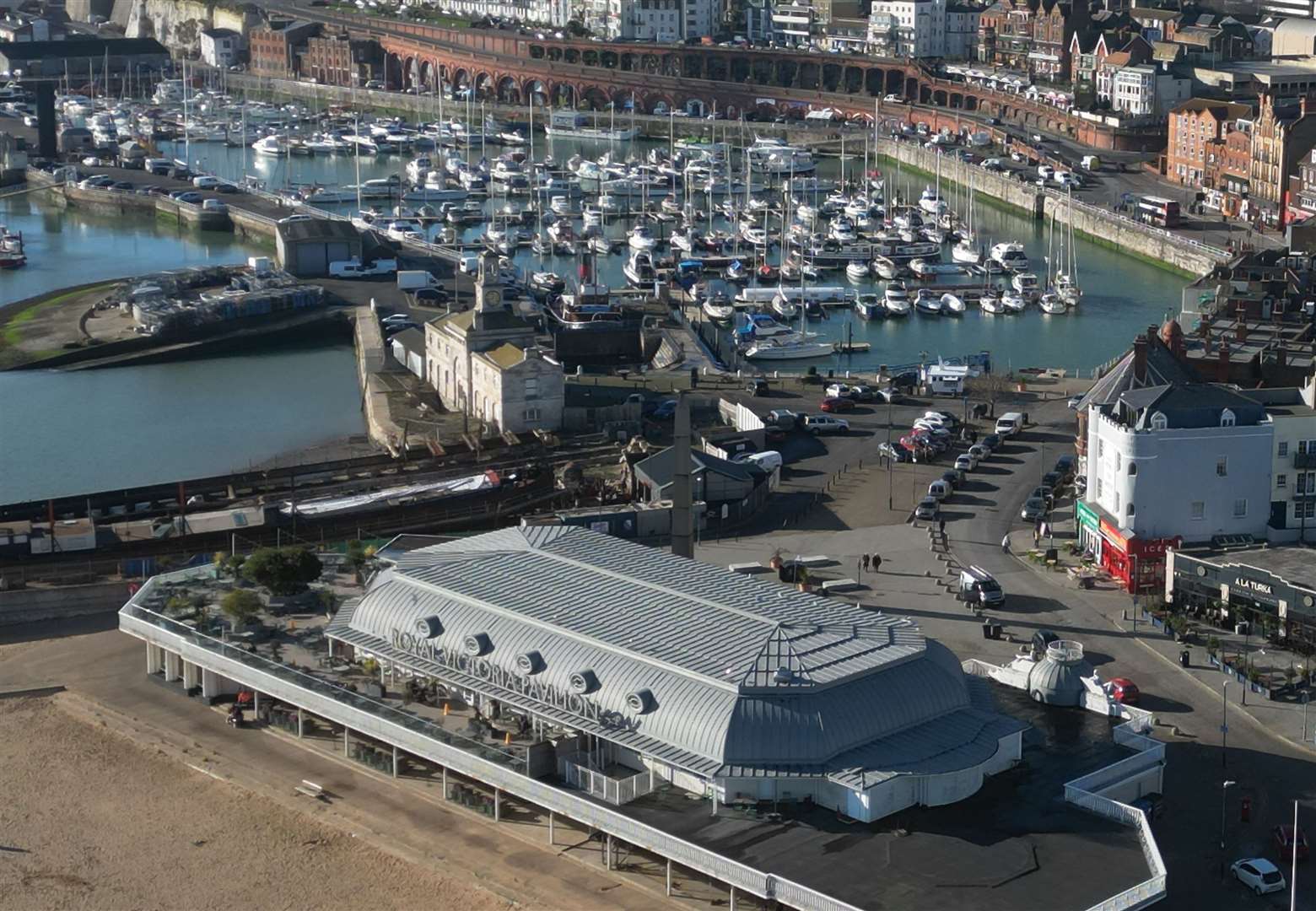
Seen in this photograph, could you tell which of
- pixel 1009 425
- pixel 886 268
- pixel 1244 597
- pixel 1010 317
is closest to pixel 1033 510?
pixel 1009 425

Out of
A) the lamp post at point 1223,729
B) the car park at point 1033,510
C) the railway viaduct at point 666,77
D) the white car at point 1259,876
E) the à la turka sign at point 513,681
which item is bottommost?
the white car at point 1259,876

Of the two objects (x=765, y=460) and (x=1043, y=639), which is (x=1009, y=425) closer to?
(x=765, y=460)

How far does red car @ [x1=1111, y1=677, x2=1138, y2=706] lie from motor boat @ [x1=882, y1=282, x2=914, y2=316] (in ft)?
91.3

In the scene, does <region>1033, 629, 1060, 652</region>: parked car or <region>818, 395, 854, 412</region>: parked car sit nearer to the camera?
<region>1033, 629, 1060, 652</region>: parked car

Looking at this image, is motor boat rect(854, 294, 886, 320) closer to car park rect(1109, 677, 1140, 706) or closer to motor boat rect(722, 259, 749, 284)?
motor boat rect(722, 259, 749, 284)

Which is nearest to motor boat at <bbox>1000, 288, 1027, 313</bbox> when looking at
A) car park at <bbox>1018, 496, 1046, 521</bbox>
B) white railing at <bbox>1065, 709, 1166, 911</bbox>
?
car park at <bbox>1018, 496, 1046, 521</bbox>

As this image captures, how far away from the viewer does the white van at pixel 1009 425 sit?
133 feet

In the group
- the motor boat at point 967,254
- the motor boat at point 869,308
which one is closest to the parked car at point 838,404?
the motor boat at point 869,308

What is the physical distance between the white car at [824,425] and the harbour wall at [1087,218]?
18.0m

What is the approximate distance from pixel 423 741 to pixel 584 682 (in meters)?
2.06

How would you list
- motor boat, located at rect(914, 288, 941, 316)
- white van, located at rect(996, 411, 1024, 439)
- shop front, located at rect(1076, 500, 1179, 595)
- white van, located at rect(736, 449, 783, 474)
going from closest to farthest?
1. shop front, located at rect(1076, 500, 1179, 595)
2. white van, located at rect(736, 449, 783, 474)
3. white van, located at rect(996, 411, 1024, 439)
4. motor boat, located at rect(914, 288, 941, 316)

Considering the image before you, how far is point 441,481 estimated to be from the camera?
3769 cm

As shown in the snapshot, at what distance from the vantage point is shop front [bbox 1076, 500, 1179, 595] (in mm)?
32281

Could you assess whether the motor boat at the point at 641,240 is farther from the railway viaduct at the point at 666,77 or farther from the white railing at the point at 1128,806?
the white railing at the point at 1128,806
